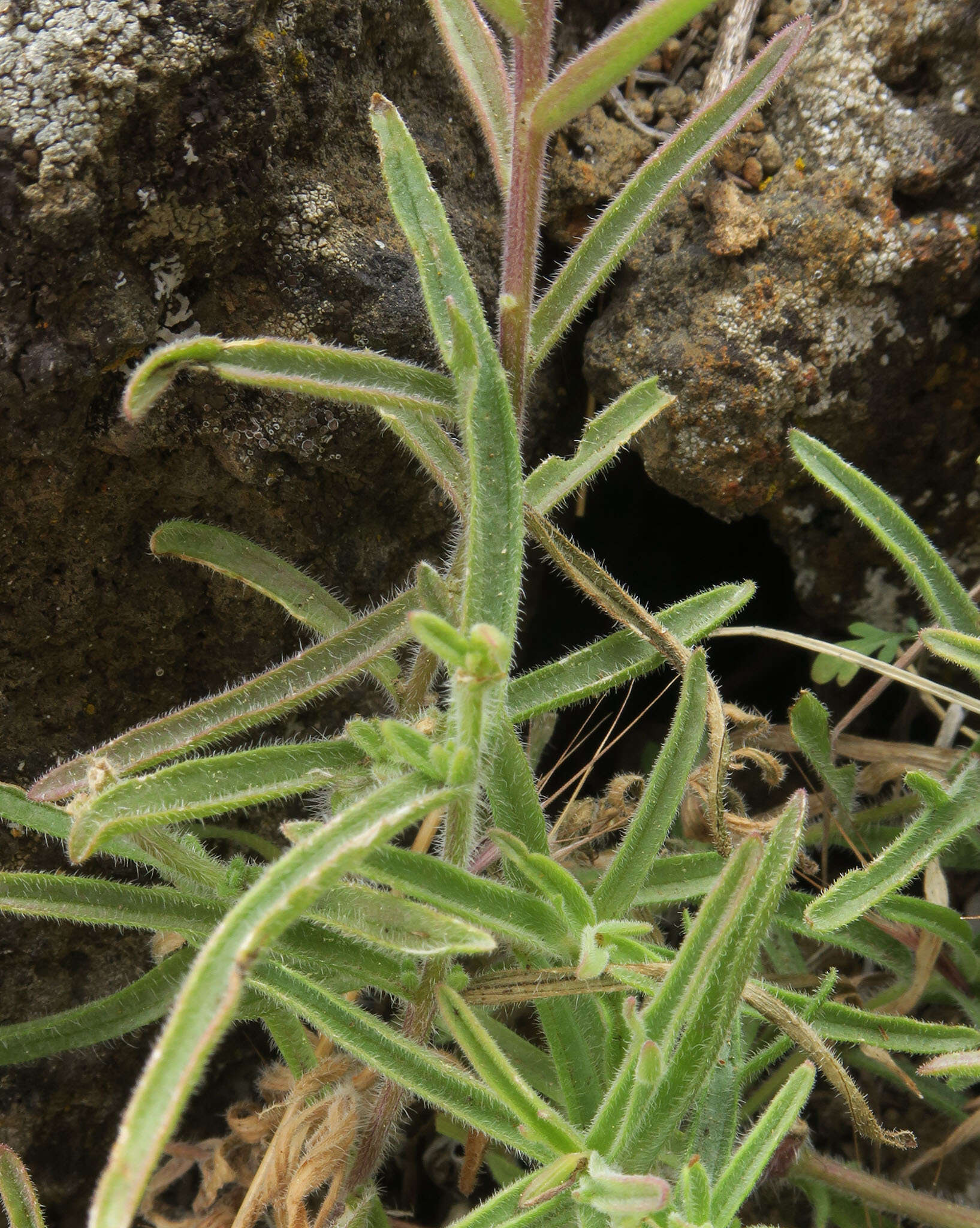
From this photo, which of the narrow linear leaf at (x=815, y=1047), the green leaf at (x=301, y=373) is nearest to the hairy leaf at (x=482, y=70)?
the green leaf at (x=301, y=373)

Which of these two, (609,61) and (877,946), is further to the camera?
(877,946)

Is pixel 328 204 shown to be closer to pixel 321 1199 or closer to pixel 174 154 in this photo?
pixel 174 154

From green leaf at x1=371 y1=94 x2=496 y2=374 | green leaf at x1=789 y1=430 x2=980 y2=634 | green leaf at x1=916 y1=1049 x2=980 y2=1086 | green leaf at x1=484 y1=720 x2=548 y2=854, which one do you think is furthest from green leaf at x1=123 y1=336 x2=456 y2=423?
green leaf at x1=916 y1=1049 x2=980 y2=1086

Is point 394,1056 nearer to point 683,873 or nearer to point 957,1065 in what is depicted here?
point 683,873

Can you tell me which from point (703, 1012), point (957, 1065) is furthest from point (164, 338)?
point (957, 1065)

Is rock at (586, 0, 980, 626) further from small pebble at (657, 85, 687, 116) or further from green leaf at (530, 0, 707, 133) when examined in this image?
green leaf at (530, 0, 707, 133)

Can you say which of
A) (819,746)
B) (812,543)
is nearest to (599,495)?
(812,543)

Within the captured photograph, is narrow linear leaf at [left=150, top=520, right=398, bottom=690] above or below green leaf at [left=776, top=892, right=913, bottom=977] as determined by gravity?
above
